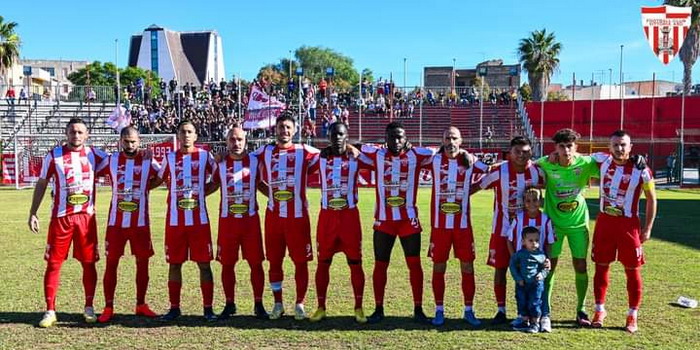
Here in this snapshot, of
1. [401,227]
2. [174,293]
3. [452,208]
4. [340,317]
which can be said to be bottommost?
[340,317]

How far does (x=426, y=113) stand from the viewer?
35.9 m

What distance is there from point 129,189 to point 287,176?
5.72 feet

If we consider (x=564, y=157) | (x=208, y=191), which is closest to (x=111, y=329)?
(x=208, y=191)

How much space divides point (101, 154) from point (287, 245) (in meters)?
2.40

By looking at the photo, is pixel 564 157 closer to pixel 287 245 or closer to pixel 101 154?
pixel 287 245

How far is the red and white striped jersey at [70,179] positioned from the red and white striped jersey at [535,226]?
4588 mm

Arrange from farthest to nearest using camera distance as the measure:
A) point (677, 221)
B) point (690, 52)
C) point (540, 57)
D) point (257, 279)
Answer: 1. point (540, 57)
2. point (690, 52)
3. point (677, 221)
4. point (257, 279)

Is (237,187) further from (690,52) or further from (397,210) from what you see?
(690,52)

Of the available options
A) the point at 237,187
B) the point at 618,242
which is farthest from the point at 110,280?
the point at 618,242

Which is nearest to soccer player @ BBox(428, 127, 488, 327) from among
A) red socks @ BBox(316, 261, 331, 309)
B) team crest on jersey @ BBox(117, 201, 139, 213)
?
red socks @ BBox(316, 261, 331, 309)

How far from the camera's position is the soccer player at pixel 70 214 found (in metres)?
6.73

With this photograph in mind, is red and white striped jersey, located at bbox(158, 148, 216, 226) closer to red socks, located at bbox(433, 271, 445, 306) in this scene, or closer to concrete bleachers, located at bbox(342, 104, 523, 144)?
red socks, located at bbox(433, 271, 445, 306)

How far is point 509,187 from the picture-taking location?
261 inches

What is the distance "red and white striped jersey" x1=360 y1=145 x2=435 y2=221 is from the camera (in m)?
6.75
